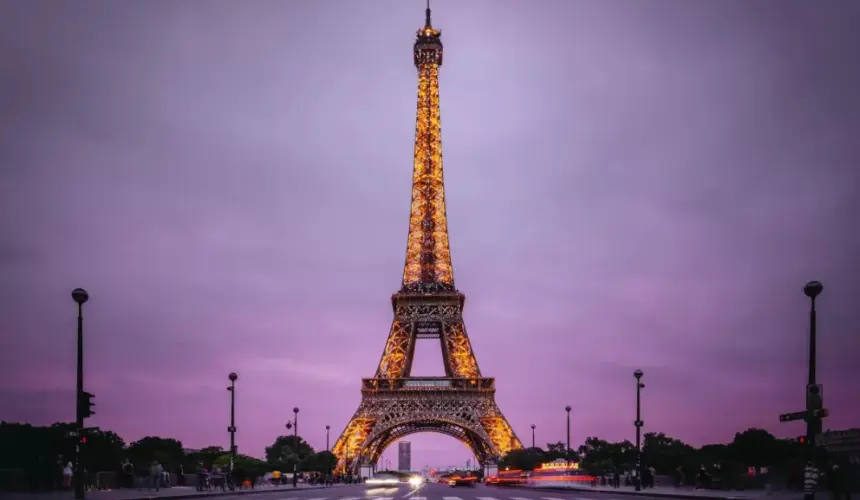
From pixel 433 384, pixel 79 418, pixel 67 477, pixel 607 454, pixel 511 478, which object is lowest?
pixel 607 454

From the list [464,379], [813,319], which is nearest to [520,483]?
[464,379]

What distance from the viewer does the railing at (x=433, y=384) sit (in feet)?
262

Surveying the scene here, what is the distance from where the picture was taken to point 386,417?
265ft

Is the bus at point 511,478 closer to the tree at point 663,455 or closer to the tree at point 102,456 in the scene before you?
the tree at point 663,455

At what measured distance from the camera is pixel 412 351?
8456 centimetres

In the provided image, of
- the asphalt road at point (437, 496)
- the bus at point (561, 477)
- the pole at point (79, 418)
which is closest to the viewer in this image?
the pole at point (79, 418)

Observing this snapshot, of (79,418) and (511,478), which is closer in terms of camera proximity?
(79,418)

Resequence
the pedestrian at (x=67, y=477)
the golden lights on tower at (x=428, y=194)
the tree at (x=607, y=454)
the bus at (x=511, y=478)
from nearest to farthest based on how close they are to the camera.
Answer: the pedestrian at (x=67, y=477) < the bus at (x=511, y=478) < the golden lights on tower at (x=428, y=194) < the tree at (x=607, y=454)

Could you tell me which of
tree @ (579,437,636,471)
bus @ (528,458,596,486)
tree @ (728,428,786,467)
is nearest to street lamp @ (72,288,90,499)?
bus @ (528,458,596,486)

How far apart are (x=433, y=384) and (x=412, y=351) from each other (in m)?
4.40

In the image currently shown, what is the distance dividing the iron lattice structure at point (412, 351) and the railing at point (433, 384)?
96 millimetres

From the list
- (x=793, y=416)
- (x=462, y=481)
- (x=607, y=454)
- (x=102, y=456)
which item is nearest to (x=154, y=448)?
(x=102, y=456)

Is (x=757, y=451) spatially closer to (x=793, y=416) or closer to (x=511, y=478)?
(x=511, y=478)

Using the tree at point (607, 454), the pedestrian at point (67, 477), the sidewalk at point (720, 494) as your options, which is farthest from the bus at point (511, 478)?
the pedestrian at point (67, 477)
